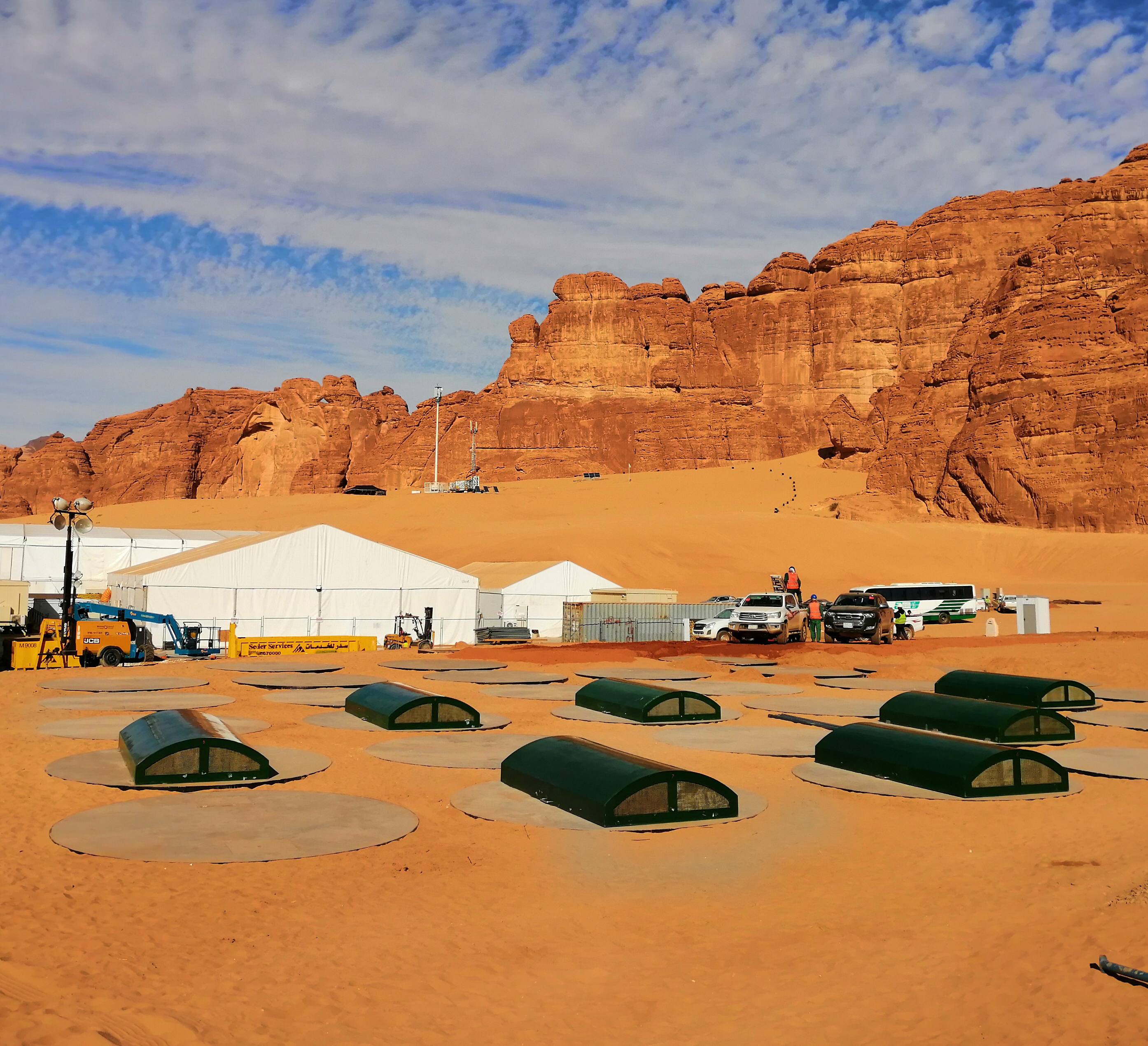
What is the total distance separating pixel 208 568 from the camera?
3556 cm

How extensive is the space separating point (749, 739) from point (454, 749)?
5226 millimetres

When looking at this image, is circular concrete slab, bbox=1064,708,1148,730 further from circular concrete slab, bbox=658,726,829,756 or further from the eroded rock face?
the eroded rock face

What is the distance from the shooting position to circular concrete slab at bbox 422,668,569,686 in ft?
85.9

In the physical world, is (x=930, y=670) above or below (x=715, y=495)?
below

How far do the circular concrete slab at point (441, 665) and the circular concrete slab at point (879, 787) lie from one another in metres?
15.2

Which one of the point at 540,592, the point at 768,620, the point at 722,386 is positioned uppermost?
the point at 722,386

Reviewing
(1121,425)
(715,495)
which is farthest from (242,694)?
(715,495)

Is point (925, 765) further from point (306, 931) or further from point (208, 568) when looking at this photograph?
point (208, 568)

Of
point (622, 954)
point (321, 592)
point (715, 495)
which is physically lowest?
point (622, 954)

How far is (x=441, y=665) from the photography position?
2891 cm

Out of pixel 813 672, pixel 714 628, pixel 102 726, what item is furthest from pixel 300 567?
pixel 102 726

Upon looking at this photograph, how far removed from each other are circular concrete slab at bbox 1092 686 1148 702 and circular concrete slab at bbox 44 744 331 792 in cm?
1904

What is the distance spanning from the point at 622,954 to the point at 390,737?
10.3 m

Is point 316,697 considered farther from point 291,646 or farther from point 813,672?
point 813,672
